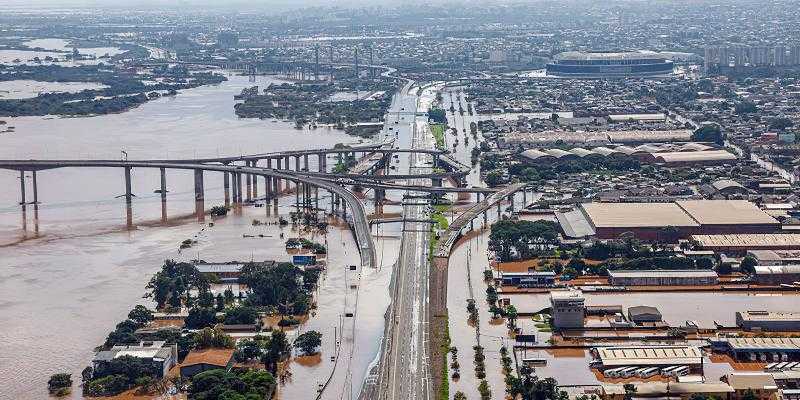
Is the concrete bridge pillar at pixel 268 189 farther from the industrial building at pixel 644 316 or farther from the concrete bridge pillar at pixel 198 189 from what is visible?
the industrial building at pixel 644 316

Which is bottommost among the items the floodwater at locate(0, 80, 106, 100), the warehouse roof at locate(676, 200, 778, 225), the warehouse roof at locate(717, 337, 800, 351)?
the warehouse roof at locate(717, 337, 800, 351)

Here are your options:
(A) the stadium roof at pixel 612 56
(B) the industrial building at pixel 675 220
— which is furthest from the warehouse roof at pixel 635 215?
(A) the stadium roof at pixel 612 56

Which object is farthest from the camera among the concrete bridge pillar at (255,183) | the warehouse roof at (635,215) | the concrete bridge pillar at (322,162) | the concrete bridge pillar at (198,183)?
the concrete bridge pillar at (322,162)

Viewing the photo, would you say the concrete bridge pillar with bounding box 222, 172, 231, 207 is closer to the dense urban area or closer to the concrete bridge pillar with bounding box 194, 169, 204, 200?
the dense urban area

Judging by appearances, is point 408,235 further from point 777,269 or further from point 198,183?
point 777,269

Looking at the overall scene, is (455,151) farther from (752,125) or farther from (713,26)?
(713,26)

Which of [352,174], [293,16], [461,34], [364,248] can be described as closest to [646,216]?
[364,248]

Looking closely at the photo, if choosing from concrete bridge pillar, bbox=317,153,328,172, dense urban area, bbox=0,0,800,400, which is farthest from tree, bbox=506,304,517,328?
concrete bridge pillar, bbox=317,153,328,172
